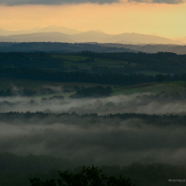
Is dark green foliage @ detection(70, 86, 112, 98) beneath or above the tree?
beneath

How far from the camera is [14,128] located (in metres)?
166

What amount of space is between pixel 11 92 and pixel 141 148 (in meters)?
84.8

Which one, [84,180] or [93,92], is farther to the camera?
[93,92]

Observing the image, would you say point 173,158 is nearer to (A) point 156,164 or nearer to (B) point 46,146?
(A) point 156,164

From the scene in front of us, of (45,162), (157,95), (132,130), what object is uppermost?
(157,95)

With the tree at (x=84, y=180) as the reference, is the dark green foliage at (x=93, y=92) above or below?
below

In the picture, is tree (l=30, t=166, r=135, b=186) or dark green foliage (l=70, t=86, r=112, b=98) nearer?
tree (l=30, t=166, r=135, b=186)

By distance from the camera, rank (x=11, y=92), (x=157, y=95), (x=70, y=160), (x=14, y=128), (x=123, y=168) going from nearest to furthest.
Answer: (x=123, y=168), (x=70, y=160), (x=157, y=95), (x=14, y=128), (x=11, y=92)

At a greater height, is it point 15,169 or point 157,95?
point 157,95

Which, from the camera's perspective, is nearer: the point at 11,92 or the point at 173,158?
the point at 173,158

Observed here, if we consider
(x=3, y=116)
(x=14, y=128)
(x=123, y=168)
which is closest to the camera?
(x=123, y=168)

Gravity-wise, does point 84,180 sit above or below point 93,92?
above

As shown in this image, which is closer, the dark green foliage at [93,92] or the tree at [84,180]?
the tree at [84,180]

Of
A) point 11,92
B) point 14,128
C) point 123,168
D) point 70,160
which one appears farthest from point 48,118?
point 123,168
